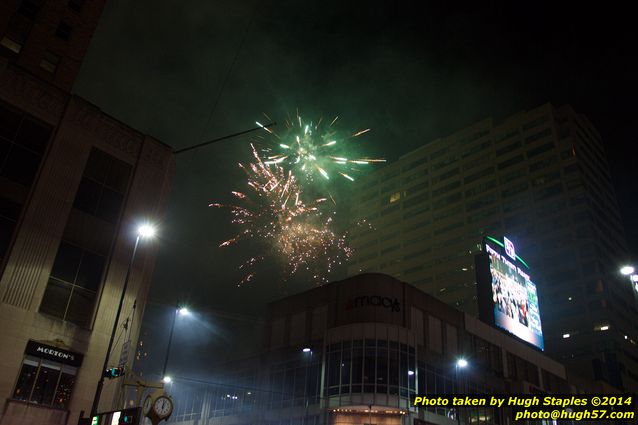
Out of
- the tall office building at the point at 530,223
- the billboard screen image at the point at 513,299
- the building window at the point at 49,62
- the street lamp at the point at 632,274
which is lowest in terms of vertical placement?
the street lamp at the point at 632,274

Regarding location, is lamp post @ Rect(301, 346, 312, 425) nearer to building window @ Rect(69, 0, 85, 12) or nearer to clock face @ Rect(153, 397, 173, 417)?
clock face @ Rect(153, 397, 173, 417)

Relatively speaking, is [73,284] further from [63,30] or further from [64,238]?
[63,30]

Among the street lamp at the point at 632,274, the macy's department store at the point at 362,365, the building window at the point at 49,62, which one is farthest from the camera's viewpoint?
the macy's department store at the point at 362,365

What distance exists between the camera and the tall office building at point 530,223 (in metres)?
117

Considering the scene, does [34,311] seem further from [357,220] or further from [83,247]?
[357,220]

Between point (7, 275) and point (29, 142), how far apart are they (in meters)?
8.75

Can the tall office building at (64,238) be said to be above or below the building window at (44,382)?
above

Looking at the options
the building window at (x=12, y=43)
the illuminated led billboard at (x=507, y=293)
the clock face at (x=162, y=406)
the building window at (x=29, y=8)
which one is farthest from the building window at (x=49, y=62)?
the illuminated led billboard at (x=507, y=293)

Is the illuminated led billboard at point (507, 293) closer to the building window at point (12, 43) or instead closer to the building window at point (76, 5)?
the building window at point (76, 5)

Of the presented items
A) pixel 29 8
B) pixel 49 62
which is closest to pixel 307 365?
pixel 49 62

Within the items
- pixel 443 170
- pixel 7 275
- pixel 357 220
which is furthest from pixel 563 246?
pixel 7 275

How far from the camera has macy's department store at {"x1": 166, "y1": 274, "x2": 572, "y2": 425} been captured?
152ft

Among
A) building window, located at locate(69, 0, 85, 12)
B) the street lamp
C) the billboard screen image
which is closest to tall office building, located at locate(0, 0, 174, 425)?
building window, located at locate(69, 0, 85, 12)

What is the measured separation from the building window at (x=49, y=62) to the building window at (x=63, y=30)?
2.33 metres
